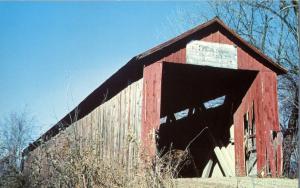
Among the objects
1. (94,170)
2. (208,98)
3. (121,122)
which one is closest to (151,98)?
(121,122)

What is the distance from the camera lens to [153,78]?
12148 mm

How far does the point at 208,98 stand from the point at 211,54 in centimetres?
441

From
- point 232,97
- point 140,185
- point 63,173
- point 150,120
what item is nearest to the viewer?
point 140,185

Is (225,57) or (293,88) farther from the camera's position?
(293,88)

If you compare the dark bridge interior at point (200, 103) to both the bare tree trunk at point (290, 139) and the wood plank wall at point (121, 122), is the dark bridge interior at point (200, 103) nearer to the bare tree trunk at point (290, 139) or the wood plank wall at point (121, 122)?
the wood plank wall at point (121, 122)

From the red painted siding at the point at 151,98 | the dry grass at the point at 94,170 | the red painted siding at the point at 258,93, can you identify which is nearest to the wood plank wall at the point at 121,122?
the red painted siding at the point at 151,98

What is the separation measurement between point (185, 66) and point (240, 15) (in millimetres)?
15462

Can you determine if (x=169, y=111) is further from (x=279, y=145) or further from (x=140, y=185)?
(x=140, y=185)

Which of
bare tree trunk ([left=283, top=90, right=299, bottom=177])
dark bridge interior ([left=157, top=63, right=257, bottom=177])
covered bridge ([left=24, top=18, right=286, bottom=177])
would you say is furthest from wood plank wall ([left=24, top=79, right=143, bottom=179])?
bare tree trunk ([left=283, top=90, right=299, bottom=177])

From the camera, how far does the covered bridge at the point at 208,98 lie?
1219 cm

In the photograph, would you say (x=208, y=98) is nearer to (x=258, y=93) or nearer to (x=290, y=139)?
(x=258, y=93)

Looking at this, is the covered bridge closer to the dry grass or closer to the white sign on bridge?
the white sign on bridge

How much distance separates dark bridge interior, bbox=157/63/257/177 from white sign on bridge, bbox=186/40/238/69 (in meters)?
0.56

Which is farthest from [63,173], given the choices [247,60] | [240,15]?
[240,15]
